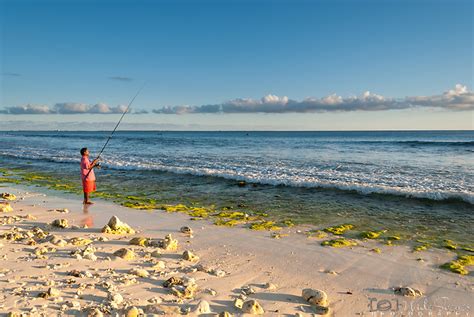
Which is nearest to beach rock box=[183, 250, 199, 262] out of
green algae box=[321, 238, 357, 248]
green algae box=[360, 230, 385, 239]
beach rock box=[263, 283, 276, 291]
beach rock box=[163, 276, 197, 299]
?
beach rock box=[163, 276, 197, 299]

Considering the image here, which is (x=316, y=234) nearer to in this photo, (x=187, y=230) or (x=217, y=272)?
(x=187, y=230)

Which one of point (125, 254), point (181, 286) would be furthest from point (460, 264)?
point (125, 254)

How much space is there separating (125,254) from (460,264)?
6.09 metres

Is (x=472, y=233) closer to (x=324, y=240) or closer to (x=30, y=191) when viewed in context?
(x=324, y=240)

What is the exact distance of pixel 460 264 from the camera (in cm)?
620

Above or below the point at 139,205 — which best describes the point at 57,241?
above

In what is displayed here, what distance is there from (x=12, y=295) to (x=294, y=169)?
16735 millimetres

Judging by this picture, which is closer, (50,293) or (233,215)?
(50,293)

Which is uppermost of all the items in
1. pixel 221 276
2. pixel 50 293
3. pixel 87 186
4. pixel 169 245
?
pixel 87 186

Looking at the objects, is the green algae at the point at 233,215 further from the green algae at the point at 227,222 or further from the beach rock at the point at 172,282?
the beach rock at the point at 172,282

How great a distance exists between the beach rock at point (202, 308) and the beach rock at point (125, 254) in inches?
86.2

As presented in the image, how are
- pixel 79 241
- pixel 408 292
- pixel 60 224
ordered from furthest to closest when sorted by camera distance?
pixel 60 224
pixel 79 241
pixel 408 292

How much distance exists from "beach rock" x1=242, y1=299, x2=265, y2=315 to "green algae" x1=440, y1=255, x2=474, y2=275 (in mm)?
3865

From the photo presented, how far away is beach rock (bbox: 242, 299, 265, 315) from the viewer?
13.8 ft
